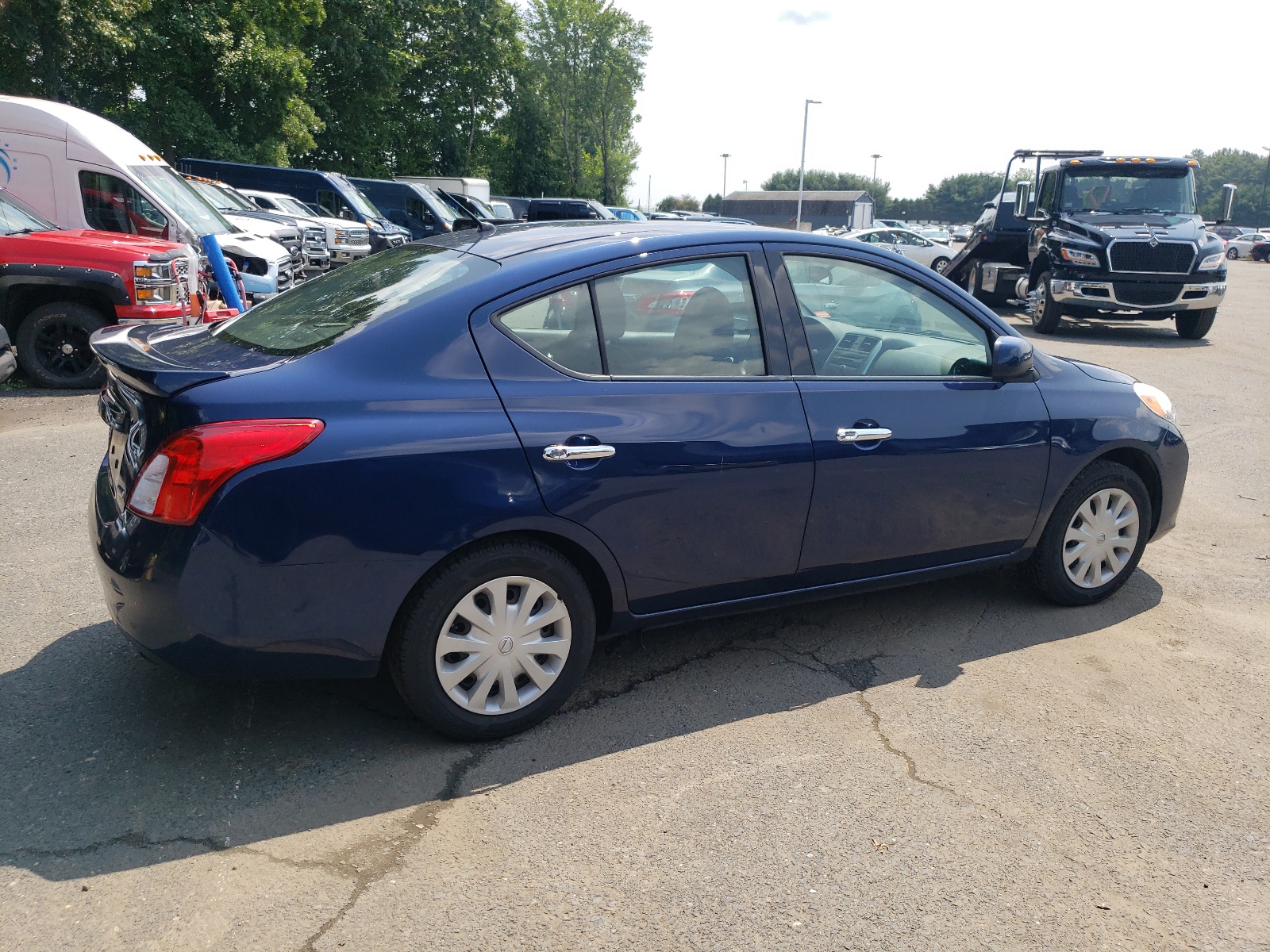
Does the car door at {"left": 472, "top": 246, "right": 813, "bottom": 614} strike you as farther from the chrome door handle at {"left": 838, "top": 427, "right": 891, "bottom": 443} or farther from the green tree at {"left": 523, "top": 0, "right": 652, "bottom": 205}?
the green tree at {"left": 523, "top": 0, "right": 652, "bottom": 205}

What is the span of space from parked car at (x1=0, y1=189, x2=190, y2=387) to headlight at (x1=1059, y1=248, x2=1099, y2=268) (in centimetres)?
1181

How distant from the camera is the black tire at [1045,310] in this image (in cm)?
1547

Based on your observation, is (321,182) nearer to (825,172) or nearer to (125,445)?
(125,445)

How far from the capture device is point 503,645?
321cm

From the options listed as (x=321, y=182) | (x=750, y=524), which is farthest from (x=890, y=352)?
(x=321, y=182)

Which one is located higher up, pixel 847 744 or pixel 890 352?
pixel 890 352

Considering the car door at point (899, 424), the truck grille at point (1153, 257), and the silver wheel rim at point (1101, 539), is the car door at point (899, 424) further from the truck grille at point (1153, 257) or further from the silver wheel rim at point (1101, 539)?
the truck grille at point (1153, 257)

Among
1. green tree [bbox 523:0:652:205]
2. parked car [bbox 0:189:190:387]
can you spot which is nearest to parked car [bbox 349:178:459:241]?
parked car [bbox 0:189:190:387]

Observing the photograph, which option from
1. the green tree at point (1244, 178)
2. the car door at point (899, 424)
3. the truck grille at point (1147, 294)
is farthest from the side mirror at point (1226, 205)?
the green tree at point (1244, 178)

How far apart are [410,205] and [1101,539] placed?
26459mm

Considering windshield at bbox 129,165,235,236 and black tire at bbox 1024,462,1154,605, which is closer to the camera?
black tire at bbox 1024,462,1154,605

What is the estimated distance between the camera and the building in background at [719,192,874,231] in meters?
97.6

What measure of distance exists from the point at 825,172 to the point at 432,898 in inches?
5986

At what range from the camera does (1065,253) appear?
15.0 meters
